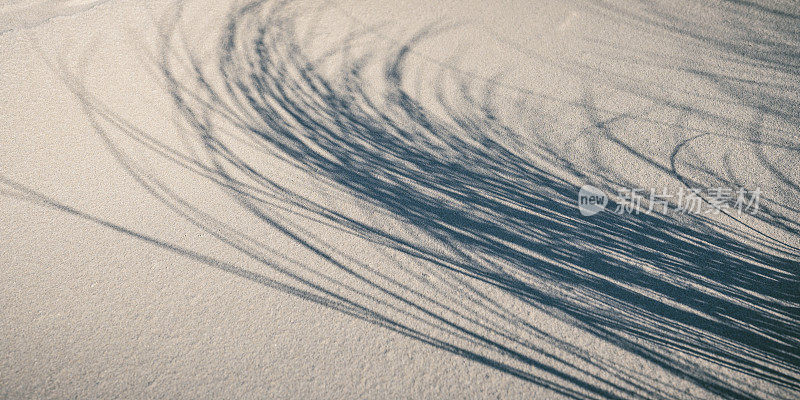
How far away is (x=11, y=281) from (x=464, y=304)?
10.4 ft

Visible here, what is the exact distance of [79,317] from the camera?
116 inches

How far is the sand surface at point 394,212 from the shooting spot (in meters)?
2.74

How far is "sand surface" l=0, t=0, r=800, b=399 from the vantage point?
2738mm

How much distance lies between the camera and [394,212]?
3650 mm
